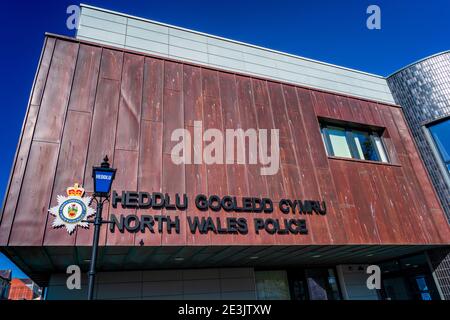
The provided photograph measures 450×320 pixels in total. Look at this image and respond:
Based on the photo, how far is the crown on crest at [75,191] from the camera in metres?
5.51

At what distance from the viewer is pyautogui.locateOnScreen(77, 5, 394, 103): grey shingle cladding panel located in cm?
823

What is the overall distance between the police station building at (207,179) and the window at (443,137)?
93 cm

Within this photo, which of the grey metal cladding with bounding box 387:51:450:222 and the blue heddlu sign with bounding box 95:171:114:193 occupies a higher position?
the grey metal cladding with bounding box 387:51:450:222

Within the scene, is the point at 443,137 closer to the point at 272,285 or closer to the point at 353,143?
the point at 353,143

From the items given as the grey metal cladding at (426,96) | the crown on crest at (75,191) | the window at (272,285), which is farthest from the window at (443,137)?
the crown on crest at (75,191)

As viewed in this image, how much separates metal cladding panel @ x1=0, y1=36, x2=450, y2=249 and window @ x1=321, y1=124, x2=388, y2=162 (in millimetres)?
444

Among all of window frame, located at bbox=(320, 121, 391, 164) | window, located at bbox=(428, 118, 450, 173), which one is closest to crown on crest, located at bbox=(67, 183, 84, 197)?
window frame, located at bbox=(320, 121, 391, 164)

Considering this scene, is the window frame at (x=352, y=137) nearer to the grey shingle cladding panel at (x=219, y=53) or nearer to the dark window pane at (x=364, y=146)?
the dark window pane at (x=364, y=146)

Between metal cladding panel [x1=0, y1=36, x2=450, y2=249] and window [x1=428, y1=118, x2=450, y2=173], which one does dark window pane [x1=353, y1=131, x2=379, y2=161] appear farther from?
window [x1=428, y1=118, x2=450, y2=173]

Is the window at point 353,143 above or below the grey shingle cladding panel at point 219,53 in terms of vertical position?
below

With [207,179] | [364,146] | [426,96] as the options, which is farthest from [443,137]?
[207,179]

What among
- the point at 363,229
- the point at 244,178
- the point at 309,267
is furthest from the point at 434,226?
the point at 244,178

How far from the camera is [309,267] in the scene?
9.96 meters

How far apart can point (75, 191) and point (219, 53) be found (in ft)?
20.8
